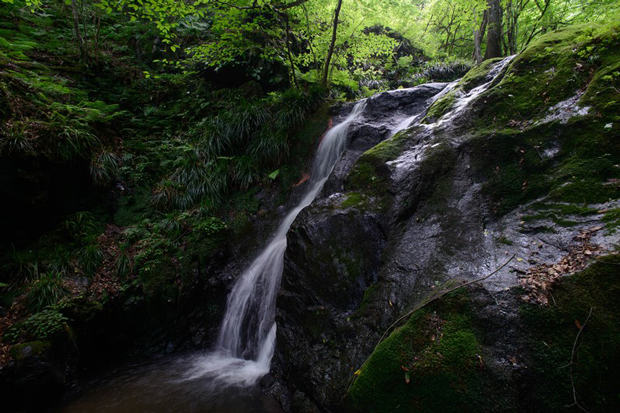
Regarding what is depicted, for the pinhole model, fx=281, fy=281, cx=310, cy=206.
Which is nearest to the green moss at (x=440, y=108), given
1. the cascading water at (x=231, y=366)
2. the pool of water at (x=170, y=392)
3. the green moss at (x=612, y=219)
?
the cascading water at (x=231, y=366)

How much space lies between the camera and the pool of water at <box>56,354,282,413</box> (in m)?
3.54

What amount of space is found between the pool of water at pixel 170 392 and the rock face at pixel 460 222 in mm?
570

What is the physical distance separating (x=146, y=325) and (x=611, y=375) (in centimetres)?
604

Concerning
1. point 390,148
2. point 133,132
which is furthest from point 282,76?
point 390,148

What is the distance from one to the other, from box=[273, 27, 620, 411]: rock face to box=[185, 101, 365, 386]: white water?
77cm

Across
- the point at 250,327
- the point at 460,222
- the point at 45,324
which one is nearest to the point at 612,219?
the point at 460,222

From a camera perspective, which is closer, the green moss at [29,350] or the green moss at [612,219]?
the green moss at [612,219]

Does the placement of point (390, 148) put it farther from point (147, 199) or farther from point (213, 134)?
point (147, 199)

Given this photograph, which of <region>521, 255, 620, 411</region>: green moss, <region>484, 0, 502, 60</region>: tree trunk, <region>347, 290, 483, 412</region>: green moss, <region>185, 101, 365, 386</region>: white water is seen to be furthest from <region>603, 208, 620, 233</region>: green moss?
<region>484, 0, 502, 60</region>: tree trunk

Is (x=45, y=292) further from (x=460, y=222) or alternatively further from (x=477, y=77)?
(x=477, y=77)

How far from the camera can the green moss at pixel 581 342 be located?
1.67m

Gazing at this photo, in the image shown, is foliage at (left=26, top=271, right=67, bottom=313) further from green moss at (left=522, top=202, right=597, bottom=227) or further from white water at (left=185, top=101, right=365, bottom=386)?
green moss at (left=522, top=202, right=597, bottom=227)

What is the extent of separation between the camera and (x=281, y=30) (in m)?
7.75

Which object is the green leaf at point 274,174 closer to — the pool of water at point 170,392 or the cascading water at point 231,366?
the cascading water at point 231,366
